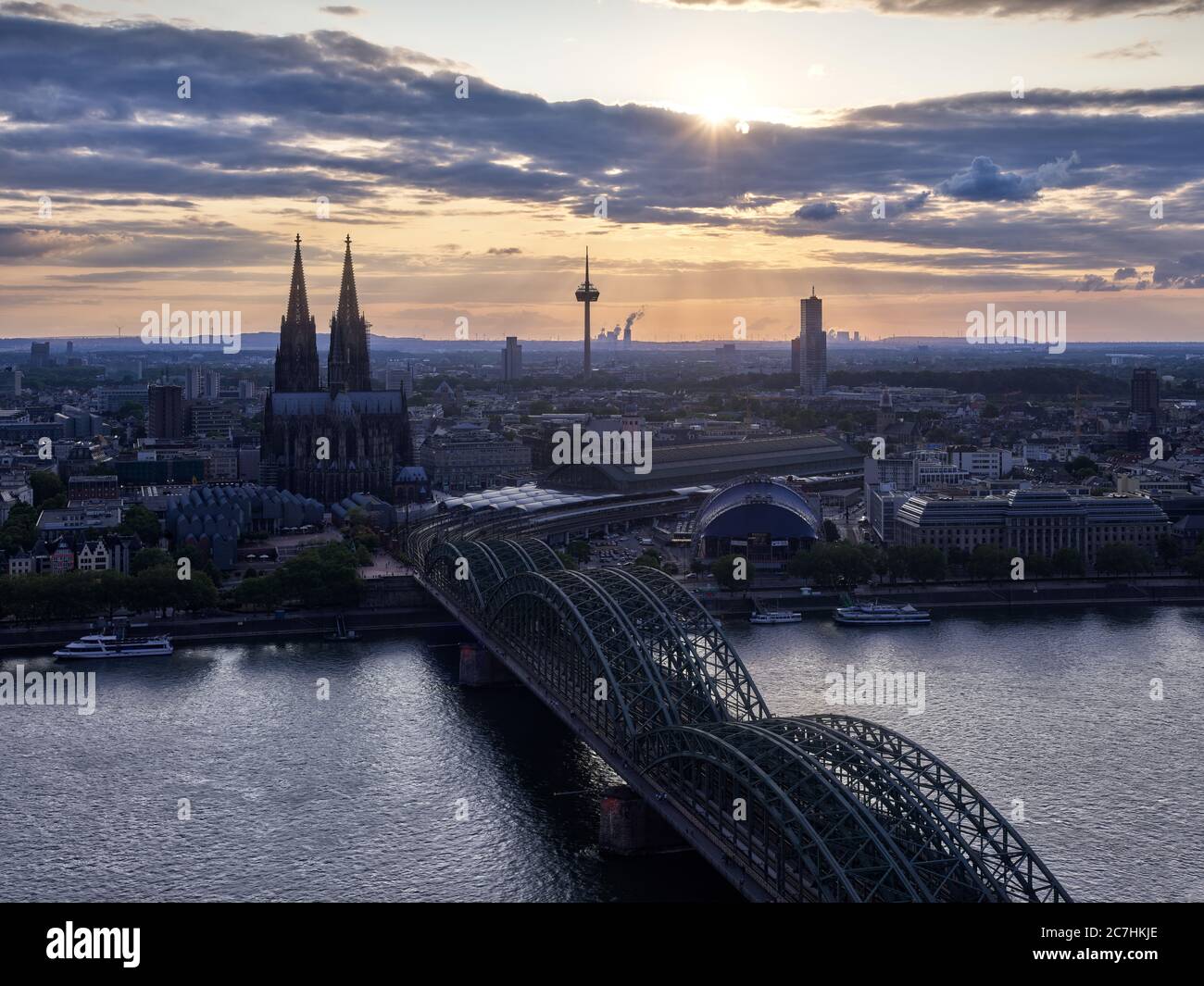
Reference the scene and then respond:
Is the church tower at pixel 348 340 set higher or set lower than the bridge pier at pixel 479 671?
higher

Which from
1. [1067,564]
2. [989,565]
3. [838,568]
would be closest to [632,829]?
[838,568]

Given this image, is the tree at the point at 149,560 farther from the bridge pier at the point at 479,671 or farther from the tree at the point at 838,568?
the tree at the point at 838,568

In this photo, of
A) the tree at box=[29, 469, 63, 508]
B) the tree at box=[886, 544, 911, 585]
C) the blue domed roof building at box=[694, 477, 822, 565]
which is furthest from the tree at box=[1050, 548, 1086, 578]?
the tree at box=[29, 469, 63, 508]

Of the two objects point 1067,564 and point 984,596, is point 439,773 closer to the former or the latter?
point 984,596

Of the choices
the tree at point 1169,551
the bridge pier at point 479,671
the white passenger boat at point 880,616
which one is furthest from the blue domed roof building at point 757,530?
the bridge pier at point 479,671
